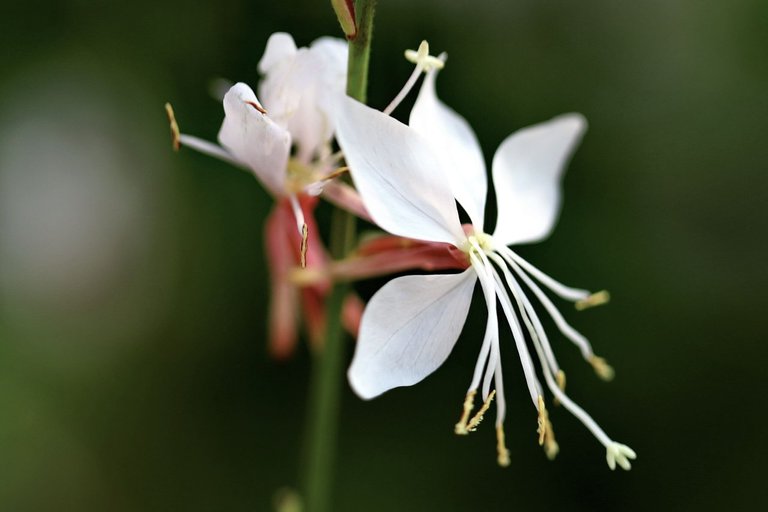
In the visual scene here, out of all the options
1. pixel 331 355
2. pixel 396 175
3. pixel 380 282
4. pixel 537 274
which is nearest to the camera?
pixel 396 175

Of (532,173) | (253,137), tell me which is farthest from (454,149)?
(253,137)

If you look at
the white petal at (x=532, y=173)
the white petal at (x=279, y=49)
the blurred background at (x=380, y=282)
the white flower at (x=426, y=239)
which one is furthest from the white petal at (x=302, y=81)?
the blurred background at (x=380, y=282)

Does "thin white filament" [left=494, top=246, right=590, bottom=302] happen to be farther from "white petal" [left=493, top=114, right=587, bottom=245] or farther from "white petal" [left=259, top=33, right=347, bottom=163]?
"white petal" [left=259, top=33, right=347, bottom=163]

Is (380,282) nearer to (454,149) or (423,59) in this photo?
(454,149)

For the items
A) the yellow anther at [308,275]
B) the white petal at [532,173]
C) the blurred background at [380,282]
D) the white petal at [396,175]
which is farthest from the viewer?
the blurred background at [380,282]

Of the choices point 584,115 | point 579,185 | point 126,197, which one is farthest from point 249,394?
point 584,115

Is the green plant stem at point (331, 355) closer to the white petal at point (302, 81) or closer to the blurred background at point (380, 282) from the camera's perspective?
the white petal at point (302, 81)
